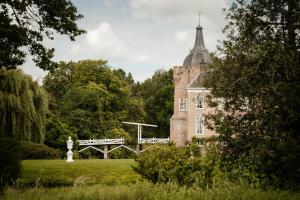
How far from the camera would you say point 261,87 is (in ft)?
43.0

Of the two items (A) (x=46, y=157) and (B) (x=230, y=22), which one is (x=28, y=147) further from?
(B) (x=230, y=22)

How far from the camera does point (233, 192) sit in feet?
32.5

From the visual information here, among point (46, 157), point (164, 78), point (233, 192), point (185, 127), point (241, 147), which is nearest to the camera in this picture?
point (233, 192)

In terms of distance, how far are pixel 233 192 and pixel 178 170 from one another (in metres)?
4.80

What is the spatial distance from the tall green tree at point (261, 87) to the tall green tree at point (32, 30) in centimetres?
484

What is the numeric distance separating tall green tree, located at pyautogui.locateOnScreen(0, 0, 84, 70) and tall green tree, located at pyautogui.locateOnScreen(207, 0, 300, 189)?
15.9ft

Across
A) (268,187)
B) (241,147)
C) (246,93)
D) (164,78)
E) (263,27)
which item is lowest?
(268,187)

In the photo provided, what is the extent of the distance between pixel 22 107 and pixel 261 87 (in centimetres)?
1981

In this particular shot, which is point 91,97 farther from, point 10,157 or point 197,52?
point 10,157

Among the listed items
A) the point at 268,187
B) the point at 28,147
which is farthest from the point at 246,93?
the point at 28,147

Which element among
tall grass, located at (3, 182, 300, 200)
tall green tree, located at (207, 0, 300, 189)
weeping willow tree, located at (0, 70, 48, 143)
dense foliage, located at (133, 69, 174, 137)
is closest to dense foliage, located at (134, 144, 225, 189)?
tall green tree, located at (207, 0, 300, 189)

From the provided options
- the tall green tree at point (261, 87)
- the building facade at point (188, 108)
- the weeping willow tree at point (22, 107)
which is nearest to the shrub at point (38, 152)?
the weeping willow tree at point (22, 107)

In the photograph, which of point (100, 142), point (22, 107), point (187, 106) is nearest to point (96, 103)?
point (100, 142)

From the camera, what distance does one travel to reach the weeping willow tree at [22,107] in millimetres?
28672
